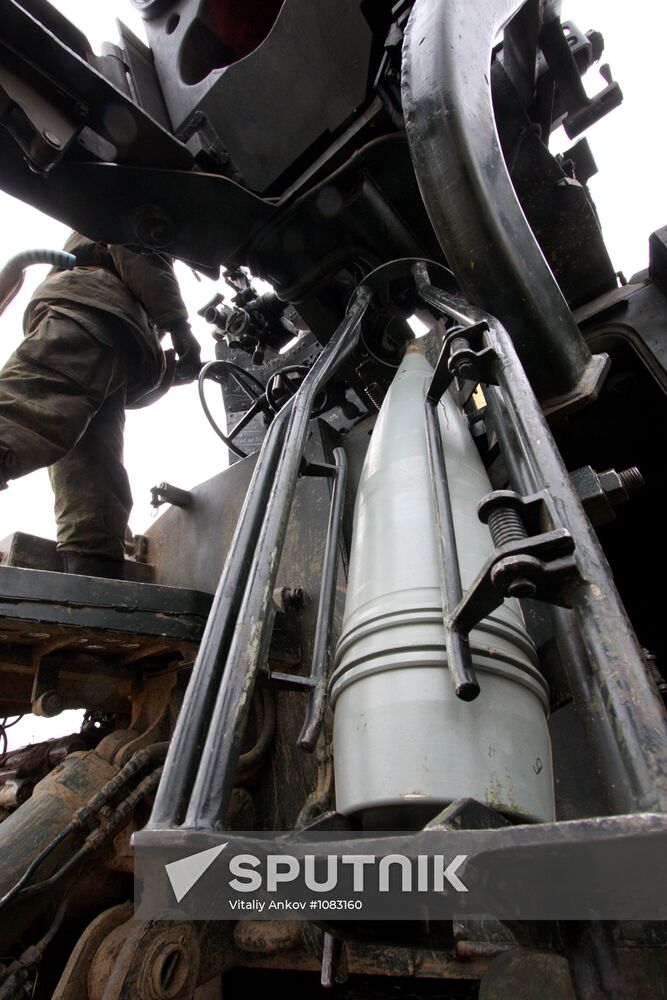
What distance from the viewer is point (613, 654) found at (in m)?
0.65

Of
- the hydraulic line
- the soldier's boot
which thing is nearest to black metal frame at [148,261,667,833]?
the hydraulic line

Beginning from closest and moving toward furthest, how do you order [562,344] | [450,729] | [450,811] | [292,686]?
[450,811] < [450,729] < [292,686] < [562,344]

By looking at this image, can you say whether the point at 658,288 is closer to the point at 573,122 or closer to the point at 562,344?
the point at 562,344

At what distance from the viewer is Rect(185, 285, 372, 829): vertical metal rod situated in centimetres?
76

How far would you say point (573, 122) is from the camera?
2770 mm

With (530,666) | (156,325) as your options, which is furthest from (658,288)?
(156,325)

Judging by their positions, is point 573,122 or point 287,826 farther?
point 573,122

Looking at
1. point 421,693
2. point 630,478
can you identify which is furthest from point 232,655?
point 630,478

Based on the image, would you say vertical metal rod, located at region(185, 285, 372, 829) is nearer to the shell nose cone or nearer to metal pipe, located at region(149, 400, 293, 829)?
metal pipe, located at region(149, 400, 293, 829)

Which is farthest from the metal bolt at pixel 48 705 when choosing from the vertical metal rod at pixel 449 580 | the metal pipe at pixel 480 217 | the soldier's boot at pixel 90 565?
the metal pipe at pixel 480 217

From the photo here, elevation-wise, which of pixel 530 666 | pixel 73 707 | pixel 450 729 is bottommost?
pixel 450 729

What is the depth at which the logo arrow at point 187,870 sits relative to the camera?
0.67 metres

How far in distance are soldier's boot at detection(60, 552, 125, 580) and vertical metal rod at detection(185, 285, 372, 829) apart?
1495mm

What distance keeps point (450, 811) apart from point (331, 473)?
1031 mm
